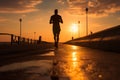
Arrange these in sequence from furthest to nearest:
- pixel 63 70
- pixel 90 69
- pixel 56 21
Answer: pixel 56 21
pixel 90 69
pixel 63 70

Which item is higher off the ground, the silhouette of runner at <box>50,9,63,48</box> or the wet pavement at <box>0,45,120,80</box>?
the silhouette of runner at <box>50,9,63,48</box>

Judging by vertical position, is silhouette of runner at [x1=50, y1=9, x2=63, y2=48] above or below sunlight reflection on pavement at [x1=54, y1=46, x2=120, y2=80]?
above

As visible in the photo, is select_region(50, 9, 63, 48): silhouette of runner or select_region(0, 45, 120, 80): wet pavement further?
select_region(50, 9, 63, 48): silhouette of runner

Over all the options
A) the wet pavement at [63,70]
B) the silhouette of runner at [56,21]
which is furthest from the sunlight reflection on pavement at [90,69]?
the silhouette of runner at [56,21]

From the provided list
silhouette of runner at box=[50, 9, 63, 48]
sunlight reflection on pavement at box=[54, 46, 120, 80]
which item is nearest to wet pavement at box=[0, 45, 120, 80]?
sunlight reflection on pavement at box=[54, 46, 120, 80]

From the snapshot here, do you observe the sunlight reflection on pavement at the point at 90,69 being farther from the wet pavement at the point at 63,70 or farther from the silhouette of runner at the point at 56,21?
the silhouette of runner at the point at 56,21

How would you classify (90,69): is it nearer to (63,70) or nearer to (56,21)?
(63,70)

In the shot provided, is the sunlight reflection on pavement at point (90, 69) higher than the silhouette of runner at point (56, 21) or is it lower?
lower

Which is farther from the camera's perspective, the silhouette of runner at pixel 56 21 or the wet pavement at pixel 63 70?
the silhouette of runner at pixel 56 21

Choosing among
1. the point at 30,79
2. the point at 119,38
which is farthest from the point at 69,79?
the point at 119,38

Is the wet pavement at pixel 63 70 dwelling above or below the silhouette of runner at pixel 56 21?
below

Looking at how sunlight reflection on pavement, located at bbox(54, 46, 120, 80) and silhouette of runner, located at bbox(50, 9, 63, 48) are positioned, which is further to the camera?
silhouette of runner, located at bbox(50, 9, 63, 48)

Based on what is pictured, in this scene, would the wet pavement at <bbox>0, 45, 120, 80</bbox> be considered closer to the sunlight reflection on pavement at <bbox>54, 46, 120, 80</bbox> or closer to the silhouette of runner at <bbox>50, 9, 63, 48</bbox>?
the sunlight reflection on pavement at <bbox>54, 46, 120, 80</bbox>

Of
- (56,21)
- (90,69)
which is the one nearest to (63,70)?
(90,69)
